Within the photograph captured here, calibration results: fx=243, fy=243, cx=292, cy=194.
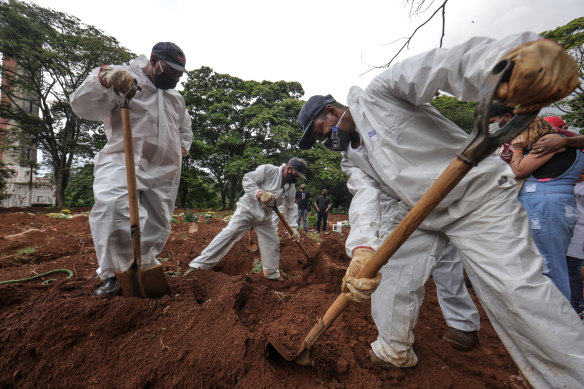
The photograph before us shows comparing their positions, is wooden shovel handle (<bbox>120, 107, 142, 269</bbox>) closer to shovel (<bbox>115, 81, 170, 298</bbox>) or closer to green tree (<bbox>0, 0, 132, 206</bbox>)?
shovel (<bbox>115, 81, 170, 298</bbox>)

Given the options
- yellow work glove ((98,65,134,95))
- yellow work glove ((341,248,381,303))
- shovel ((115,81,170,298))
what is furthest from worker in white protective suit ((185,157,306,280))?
yellow work glove ((341,248,381,303))

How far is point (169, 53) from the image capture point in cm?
225

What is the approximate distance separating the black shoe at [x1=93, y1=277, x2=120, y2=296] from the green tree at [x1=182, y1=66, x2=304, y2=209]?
1430cm

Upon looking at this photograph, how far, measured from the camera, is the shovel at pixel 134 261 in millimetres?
1897

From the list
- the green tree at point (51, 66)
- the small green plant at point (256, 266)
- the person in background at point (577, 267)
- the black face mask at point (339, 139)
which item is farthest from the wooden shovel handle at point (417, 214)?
the green tree at point (51, 66)

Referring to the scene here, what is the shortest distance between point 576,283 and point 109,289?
160 inches

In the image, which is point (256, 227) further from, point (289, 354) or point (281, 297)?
point (289, 354)

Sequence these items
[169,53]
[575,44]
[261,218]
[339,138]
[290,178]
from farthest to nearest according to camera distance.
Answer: [575,44], [290,178], [261,218], [169,53], [339,138]

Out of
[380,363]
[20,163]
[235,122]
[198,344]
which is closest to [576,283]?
[380,363]

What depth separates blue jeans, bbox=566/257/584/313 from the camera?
7.07 ft

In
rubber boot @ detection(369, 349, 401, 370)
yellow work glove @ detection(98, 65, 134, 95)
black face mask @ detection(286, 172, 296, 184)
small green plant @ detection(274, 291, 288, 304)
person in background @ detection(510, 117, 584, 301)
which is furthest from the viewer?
black face mask @ detection(286, 172, 296, 184)

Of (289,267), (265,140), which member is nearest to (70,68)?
(265,140)

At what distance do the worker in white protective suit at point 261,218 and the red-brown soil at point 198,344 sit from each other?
3.32ft

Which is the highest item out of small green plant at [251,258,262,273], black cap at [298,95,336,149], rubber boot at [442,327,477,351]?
black cap at [298,95,336,149]
